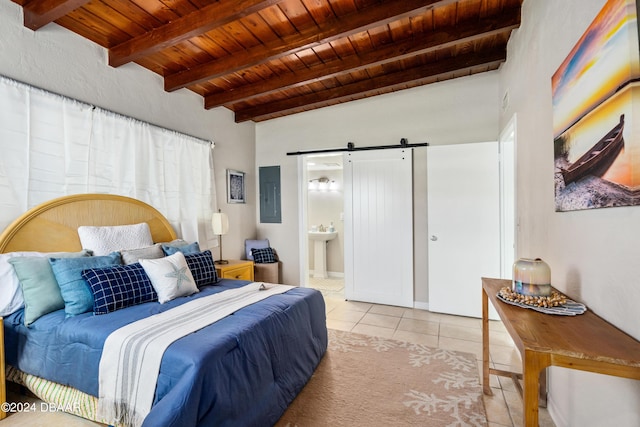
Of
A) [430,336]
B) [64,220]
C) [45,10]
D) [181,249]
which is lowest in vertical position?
[430,336]

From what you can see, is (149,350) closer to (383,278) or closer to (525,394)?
(525,394)

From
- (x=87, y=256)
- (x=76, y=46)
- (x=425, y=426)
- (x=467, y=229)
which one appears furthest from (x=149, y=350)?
(x=467, y=229)

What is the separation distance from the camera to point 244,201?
4.44 meters

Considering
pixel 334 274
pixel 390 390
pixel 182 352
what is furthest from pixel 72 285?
pixel 334 274

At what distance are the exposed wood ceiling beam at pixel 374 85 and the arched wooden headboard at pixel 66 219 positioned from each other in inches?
84.5

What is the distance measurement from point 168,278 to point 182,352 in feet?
3.15

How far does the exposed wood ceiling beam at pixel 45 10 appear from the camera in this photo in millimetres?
1934

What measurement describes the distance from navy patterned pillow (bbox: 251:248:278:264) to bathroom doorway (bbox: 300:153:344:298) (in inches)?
45.5

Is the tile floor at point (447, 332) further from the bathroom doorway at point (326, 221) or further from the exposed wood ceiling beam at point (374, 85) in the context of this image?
the exposed wood ceiling beam at point (374, 85)

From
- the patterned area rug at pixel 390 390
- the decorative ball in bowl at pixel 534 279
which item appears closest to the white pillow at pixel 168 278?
the patterned area rug at pixel 390 390

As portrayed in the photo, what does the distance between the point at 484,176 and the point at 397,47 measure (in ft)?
5.77

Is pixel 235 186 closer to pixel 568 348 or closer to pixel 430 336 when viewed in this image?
pixel 430 336

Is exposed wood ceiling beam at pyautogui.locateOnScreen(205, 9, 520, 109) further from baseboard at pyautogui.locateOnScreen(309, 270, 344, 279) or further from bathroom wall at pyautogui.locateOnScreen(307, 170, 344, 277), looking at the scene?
baseboard at pyautogui.locateOnScreen(309, 270, 344, 279)

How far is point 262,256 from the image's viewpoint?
14.4 ft
